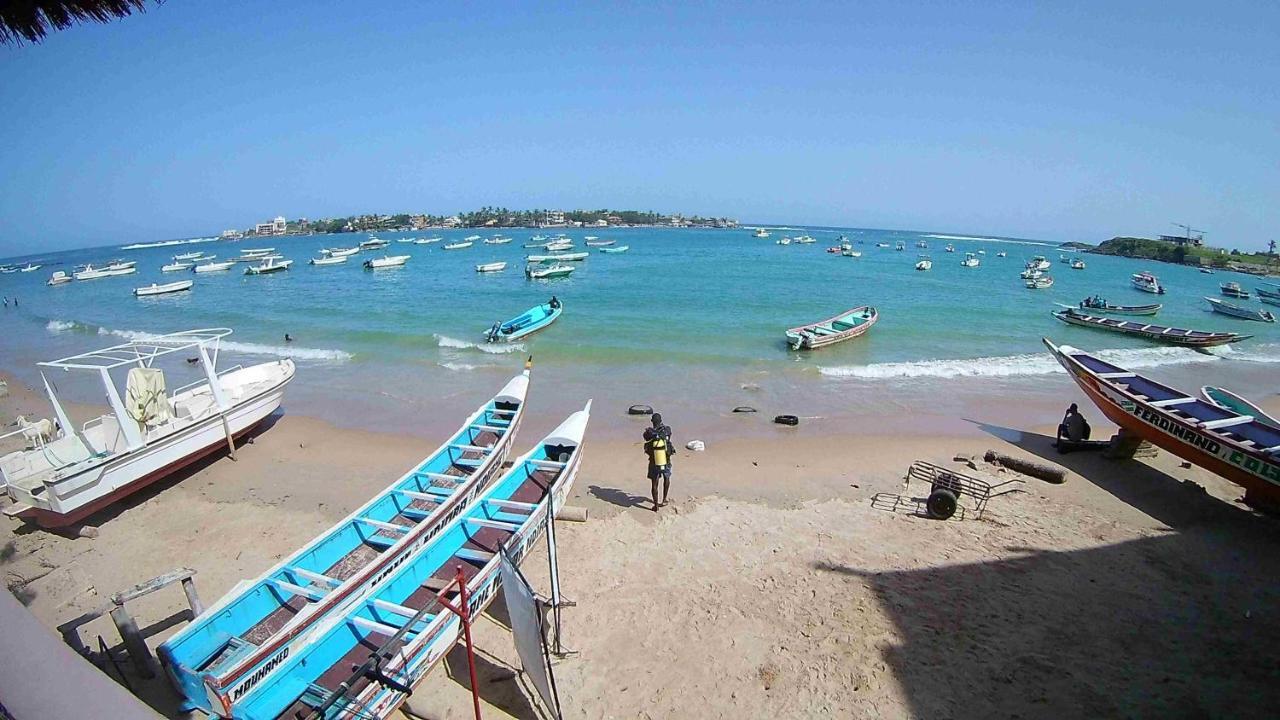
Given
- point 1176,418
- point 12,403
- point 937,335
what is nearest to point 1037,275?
point 937,335

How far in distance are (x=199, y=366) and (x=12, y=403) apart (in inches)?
212

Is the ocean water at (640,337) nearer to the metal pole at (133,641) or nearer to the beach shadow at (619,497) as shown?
the beach shadow at (619,497)

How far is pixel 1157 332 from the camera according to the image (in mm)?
29234

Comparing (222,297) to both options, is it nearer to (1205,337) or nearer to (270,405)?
(270,405)

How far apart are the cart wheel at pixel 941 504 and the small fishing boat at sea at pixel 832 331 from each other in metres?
15.3

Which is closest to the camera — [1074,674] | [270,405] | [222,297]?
[1074,674]

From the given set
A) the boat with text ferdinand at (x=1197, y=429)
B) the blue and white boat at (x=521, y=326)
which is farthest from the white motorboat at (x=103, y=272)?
the boat with text ferdinand at (x=1197, y=429)

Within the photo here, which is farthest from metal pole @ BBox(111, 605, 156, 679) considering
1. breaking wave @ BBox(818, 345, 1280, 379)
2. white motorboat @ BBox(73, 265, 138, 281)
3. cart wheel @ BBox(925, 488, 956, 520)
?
white motorboat @ BBox(73, 265, 138, 281)

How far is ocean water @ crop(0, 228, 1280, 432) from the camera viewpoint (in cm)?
1955

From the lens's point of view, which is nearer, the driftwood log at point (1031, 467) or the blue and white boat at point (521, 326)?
the driftwood log at point (1031, 467)

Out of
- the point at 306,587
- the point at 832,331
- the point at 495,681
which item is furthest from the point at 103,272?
the point at 495,681

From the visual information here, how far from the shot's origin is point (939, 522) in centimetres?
1053

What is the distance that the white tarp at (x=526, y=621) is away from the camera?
17.0 ft

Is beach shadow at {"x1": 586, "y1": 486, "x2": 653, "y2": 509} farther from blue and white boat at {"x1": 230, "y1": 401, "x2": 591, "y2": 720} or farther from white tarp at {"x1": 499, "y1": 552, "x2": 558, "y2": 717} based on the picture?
white tarp at {"x1": 499, "y1": 552, "x2": 558, "y2": 717}
